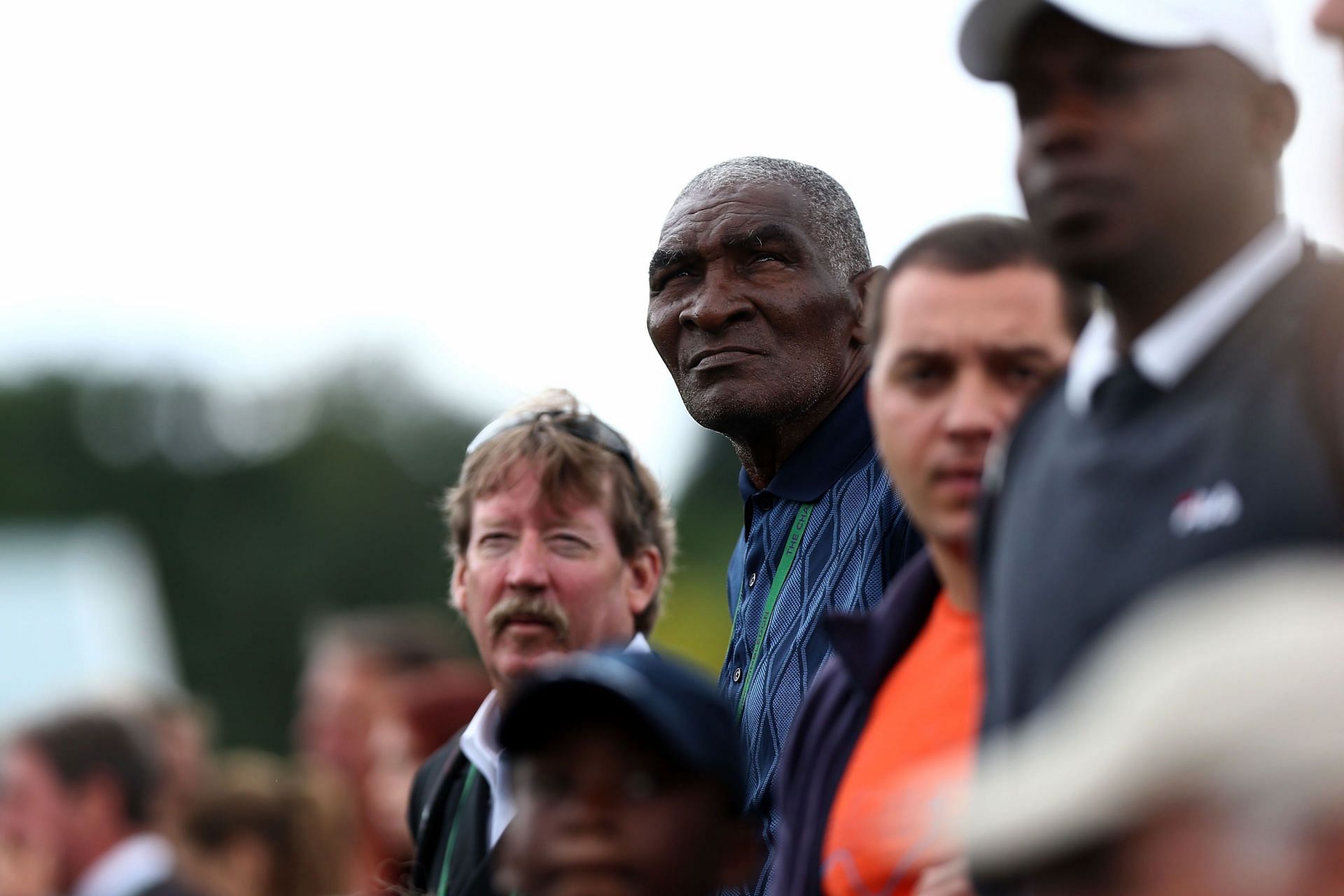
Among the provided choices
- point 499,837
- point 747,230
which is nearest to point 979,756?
point 499,837

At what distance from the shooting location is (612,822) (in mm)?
2631

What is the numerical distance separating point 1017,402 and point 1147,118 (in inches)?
25.5

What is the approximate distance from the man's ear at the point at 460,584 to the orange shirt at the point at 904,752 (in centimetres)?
175

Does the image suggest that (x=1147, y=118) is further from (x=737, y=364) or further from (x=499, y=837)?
(x=499, y=837)

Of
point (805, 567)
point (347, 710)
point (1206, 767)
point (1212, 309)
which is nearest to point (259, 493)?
point (347, 710)

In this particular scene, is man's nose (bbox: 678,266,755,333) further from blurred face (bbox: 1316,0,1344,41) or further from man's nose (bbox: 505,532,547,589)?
blurred face (bbox: 1316,0,1344,41)

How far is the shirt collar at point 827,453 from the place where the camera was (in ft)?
12.8

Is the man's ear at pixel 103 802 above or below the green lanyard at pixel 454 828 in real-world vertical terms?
below

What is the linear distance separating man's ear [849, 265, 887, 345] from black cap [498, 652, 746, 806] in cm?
154

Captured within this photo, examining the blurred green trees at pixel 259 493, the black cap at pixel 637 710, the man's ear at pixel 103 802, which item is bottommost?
the blurred green trees at pixel 259 493

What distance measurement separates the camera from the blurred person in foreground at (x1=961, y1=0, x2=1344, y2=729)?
1.99 meters

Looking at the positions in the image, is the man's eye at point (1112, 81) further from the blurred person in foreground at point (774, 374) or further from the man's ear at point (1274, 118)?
the blurred person in foreground at point (774, 374)

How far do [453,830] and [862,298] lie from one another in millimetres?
1544

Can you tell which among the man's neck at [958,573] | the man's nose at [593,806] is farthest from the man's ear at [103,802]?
the man's neck at [958,573]
